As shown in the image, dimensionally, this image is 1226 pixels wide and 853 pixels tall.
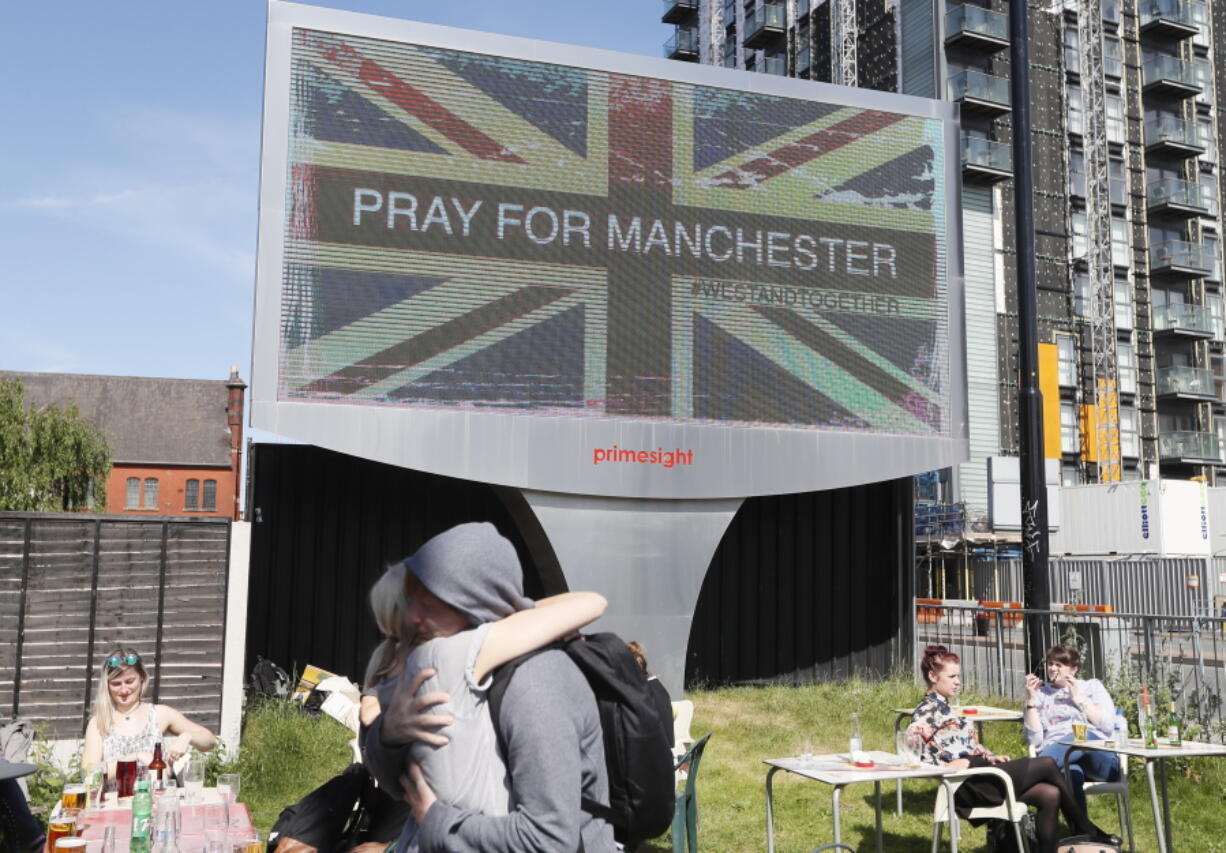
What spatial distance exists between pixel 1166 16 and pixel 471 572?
6047 cm

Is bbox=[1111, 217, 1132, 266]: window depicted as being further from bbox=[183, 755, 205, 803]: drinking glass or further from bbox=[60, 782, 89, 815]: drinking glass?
Answer: bbox=[60, 782, 89, 815]: drinking glass

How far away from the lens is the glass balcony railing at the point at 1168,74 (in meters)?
Answer: 53.4

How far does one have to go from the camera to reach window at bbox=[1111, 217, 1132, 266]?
2040 inches

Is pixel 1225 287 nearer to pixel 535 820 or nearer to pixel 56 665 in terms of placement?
pixel 56 665

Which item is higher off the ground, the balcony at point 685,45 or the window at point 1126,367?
the balcony at point 685,45

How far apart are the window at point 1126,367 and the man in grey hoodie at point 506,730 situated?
52.8 m

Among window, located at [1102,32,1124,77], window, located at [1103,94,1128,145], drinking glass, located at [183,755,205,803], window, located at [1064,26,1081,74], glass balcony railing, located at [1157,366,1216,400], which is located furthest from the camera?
window, located at [1103,94,1128,145]

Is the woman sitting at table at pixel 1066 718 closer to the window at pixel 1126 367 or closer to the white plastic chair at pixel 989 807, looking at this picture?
the white plastic chair at pixel 989 807

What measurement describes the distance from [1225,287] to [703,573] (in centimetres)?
4903

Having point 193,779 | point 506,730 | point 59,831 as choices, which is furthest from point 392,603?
point 193,779

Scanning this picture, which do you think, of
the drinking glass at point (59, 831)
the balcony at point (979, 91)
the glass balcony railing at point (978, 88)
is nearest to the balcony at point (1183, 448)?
the balcony at point (979, 91)

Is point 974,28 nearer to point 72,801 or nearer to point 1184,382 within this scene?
point 1184,382

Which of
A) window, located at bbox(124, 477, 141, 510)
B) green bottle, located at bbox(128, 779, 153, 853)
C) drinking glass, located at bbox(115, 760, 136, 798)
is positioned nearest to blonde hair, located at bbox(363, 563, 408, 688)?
green bottle, located at bbox(128, 779, 153, 853)

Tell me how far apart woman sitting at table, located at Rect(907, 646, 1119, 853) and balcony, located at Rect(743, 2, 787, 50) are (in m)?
52.7
